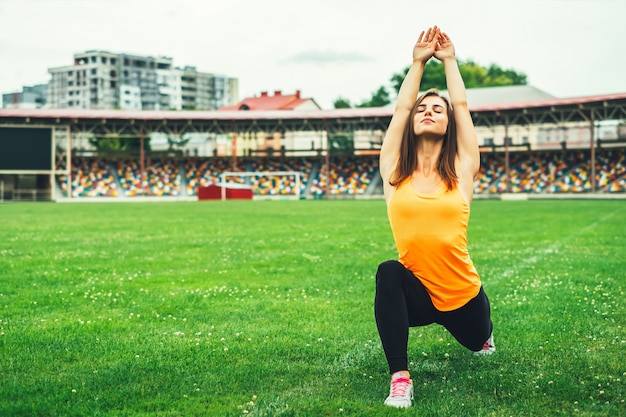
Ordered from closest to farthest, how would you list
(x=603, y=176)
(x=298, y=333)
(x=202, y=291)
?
(x=298, y=333), (x=202, y=291), (x=603, y=176)

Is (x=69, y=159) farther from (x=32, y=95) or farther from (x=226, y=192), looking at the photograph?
(x=32, y=95)

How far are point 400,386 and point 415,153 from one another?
146cm

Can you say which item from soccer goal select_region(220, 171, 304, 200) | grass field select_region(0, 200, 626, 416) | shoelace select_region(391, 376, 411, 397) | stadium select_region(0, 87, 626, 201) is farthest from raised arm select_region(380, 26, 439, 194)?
soccer goal select_region(220, 171, 304, 200)

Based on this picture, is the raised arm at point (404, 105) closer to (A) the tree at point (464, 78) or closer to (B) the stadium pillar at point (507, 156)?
(B) the stadium pillar at point (507, 156)

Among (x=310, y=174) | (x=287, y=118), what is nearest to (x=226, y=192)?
(x=287, y=118)

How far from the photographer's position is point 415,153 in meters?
4.63

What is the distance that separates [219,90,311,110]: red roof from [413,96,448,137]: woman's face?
3696 inches

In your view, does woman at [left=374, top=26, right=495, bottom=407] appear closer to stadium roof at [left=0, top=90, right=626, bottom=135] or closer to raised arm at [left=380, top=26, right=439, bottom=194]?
raised arm at [left=380, top=26, right=439, bottom=194]

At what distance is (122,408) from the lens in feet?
13.5

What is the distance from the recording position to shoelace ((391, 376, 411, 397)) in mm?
4133

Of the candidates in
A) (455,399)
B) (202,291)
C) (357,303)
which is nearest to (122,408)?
(455,399)

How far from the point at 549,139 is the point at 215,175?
2991 cm

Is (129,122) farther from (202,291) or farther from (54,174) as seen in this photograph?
(202,291)

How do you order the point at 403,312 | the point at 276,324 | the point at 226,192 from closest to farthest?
the point at 403,312, the point at 276,324, the point at 226,192
